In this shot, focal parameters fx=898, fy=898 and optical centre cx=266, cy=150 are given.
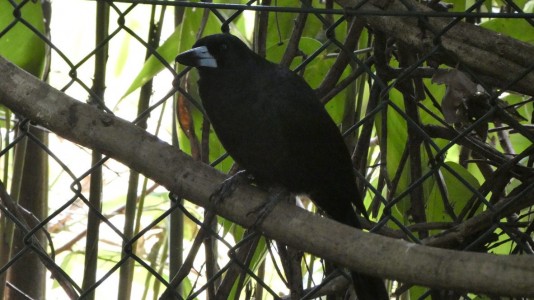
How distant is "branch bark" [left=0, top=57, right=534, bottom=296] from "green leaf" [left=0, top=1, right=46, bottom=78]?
309 mm

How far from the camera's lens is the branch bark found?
1.15m

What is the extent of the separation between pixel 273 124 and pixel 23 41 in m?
0.51

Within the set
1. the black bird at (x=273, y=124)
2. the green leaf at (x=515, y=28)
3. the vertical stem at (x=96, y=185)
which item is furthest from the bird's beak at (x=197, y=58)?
the green leaf at (x=515, y=28)

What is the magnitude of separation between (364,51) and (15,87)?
814 mm

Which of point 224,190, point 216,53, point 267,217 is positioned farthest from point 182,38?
point 267,217

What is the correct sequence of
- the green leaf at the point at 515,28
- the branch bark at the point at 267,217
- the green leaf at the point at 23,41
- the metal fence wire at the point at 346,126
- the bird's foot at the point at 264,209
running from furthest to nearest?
the green leaf at the point at 515,28 → the green leaf at the point at 23,41 → the metal fence wire at the point at 346,126 → the bird's foot at the point at 264,209 → the branch bark at the point at 267,217

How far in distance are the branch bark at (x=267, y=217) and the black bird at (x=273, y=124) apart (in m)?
0.30

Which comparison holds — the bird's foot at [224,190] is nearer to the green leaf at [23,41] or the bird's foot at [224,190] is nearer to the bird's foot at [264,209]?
the bird's foot at [264,209]

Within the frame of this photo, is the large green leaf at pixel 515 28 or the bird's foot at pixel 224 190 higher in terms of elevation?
the large green leaf at pixel 515 28

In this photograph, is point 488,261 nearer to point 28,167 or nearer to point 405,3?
point 405,3

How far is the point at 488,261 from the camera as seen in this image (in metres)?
1.15

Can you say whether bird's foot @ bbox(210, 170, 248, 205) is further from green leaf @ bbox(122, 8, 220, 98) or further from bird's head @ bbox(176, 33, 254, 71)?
green leaf @ bbox(122, 8, 220, 98)

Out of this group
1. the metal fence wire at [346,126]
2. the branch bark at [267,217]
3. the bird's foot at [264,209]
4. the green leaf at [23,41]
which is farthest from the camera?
the green leaf at [23,41]

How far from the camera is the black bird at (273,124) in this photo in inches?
69.9
